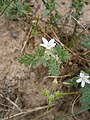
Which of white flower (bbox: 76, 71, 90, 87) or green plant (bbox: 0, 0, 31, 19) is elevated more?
green plant (bbox: 0, 0, 31, 19)

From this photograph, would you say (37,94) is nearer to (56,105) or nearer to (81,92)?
(56,105)

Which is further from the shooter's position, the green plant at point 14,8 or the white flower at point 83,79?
the green plant at point 14,8

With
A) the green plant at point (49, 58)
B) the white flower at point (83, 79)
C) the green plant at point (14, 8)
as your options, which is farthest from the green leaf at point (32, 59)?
the green plant at point (14, 8)

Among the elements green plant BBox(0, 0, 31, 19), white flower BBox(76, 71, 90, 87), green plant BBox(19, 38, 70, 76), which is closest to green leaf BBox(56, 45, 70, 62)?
green plant BBox(19, 38, 70, 76)

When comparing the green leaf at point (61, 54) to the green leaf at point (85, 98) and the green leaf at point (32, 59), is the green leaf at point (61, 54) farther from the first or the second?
the green leaf at point (85, 98)

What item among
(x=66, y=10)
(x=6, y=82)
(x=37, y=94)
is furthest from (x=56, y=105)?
(x=66, y=10)

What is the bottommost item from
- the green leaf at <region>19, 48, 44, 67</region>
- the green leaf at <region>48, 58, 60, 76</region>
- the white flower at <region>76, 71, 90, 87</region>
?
the white flower at <region>76, 71, 90, 87</region>

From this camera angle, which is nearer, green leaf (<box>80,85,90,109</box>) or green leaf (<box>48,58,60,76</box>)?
green leaf (<box>48,58,60,76</box>)

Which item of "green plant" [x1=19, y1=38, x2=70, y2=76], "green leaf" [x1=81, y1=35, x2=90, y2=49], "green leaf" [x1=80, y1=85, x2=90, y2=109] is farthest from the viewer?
"green leaf" [x1=81, y1=35, x2=90, y2=49]

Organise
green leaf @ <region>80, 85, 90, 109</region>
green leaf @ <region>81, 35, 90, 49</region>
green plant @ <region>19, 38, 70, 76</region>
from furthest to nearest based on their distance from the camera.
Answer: green leaf @ <region>81, 35, 90, 49</region>, green leaf @ <region>80, 85, 90, 109</region>, green plant @ <region>19, 38, 70, 76</region>

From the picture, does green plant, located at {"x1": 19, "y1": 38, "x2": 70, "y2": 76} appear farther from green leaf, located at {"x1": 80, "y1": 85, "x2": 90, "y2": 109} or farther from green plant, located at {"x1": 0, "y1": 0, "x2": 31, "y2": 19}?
green plant, located at {"x1": 0, "y1": 0, "x2": 31, "y2": 19}

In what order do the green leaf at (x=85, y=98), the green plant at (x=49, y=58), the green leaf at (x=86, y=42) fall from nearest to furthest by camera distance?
the green plant at (x=49, y=58), the green leaf at (x=85, y=98), the green leaf at (x=86, y=42)
